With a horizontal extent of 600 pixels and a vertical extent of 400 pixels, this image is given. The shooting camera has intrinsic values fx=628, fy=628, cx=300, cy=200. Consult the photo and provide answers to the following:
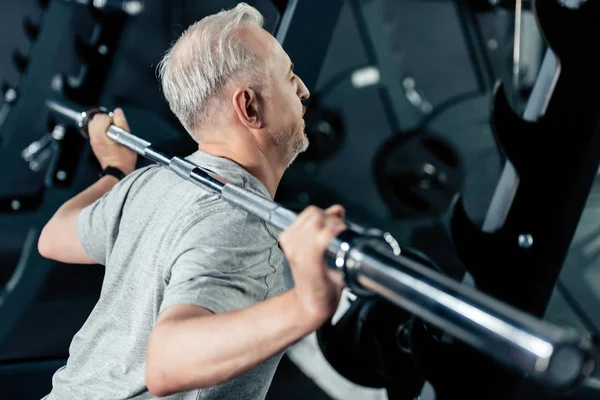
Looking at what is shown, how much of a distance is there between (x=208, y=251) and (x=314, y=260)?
19 cm

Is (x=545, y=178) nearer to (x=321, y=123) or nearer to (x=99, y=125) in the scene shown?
(x=99, y=125)

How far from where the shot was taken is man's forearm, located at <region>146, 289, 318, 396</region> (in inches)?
21.0

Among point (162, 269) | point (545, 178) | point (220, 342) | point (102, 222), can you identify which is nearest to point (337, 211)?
point (220, 342)

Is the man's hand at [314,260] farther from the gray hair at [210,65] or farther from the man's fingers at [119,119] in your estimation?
the man's fingers at [119,119]

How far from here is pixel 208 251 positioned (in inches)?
25.5

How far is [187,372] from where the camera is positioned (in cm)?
57

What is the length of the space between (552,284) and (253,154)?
1.39 ft

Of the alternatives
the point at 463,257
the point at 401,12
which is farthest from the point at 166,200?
the point at 401,12

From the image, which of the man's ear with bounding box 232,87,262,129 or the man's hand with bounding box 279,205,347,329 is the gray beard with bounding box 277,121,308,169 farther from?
the man's hand with bounding box 279,205,347,329

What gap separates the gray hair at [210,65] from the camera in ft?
2.85

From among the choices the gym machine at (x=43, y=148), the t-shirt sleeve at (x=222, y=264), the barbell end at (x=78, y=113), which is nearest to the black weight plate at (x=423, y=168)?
the gym machine at (x=43, y=148)

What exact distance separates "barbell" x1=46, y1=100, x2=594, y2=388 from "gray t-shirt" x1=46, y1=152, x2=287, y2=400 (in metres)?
0.15

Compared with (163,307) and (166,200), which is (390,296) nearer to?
(163,307)

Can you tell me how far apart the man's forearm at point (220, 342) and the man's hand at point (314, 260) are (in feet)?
0.05
